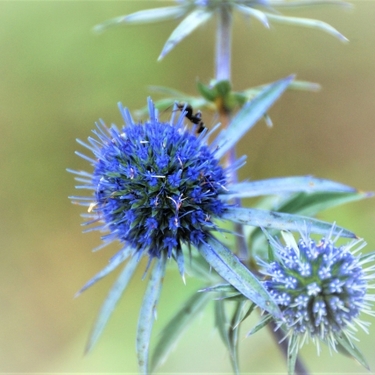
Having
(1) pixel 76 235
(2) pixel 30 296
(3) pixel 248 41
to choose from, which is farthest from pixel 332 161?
(2) pixel 30 296

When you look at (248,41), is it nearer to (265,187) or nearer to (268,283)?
(265,187)

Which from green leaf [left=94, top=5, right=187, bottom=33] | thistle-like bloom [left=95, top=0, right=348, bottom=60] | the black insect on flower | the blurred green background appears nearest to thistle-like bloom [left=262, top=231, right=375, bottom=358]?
the black insect on flower

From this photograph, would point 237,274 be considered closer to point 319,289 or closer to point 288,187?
point 319,289

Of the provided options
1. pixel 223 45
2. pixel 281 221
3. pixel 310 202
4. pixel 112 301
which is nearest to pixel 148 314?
pixel 112 301

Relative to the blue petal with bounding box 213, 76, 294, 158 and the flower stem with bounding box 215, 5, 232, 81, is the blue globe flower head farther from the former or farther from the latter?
the flower stem with bounding box 215, 5, 232, 81

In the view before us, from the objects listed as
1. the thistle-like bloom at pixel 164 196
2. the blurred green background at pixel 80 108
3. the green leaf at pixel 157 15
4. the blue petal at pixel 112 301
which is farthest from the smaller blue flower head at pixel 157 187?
the blurred green background at pixel 80 108

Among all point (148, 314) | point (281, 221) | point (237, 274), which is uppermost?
point (281, 221)

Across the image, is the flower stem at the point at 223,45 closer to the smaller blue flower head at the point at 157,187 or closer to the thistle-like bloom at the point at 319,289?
the smaller blue flower head at the point at 157,187
